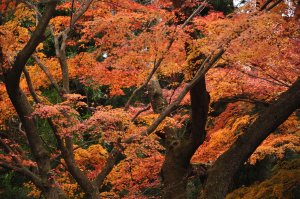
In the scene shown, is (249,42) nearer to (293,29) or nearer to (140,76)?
(293,29)

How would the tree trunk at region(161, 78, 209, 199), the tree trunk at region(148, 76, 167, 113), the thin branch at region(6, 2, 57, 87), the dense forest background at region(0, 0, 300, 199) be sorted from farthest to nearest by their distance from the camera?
1. the tree trunk at region(148, 76, 167, 113)
2. the tree trunk at region(161, 78, 209, 199)
3. the dense forest background at region(0, 0, 300, 199)
4. the thin branch at region(6, 2, 57, 87)

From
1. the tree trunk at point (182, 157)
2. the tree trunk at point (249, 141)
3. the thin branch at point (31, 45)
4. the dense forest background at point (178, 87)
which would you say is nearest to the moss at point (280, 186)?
the dense forest background at point (178, 87)

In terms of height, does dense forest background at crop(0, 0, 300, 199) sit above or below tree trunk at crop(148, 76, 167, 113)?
below

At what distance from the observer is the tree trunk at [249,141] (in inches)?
200

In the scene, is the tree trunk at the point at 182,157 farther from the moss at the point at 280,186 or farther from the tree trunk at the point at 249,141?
the moss at the point at 280,186

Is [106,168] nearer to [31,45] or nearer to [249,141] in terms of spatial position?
[31,45]

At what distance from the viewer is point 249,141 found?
5.31 m

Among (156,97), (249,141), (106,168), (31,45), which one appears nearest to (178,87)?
(156,97)

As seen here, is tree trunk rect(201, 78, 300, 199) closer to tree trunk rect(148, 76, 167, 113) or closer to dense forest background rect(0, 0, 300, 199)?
dense forest background rect(0, 0, 300, 199)

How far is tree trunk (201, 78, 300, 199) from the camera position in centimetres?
509

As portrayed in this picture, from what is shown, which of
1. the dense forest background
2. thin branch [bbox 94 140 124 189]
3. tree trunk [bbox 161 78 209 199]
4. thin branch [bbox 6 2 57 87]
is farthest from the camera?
thin branch [bbox 94 140 124 189]

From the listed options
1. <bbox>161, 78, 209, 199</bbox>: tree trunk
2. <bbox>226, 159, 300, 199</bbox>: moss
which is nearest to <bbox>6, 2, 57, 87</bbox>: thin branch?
<bbox>161, 78, 209, 199</bbox>: tree trunk

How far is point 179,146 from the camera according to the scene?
719 cm

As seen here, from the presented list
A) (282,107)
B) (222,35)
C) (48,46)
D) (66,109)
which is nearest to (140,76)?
(66,109)
